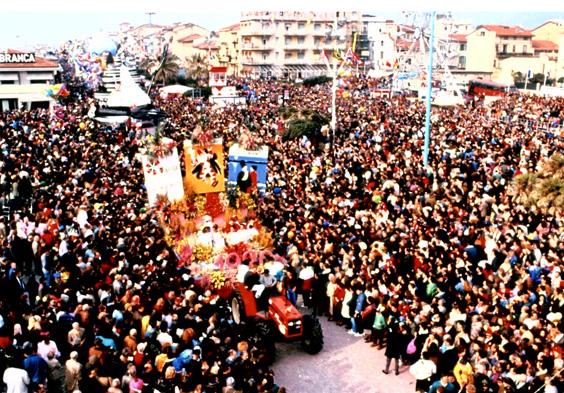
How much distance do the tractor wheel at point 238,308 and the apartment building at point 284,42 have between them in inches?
2837

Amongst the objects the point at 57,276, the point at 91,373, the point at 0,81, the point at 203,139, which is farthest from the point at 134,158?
the point at 0,81

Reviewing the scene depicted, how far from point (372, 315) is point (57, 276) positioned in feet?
19.8

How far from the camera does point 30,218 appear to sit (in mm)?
15078

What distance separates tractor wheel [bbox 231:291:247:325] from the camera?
1164 cm

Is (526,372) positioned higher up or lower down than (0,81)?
lower down

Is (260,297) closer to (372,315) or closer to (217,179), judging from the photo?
(372,315)

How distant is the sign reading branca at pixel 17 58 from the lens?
55281 millimetres

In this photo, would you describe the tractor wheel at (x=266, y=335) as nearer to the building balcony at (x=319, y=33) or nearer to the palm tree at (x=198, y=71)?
the palm tree at (x=198, y=71)

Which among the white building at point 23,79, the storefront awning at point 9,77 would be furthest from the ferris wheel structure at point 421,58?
the storefront awning at point 9,77

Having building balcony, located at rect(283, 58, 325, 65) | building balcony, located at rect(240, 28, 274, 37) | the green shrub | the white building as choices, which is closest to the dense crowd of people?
the white building

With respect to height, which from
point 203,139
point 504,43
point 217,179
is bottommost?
point 217,179

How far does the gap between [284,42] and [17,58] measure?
1489 inches

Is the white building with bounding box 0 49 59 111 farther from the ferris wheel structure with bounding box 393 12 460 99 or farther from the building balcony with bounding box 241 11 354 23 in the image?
the building balcony with bounding box 241 11 354 23

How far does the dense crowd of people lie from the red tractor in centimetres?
48
